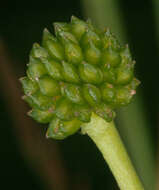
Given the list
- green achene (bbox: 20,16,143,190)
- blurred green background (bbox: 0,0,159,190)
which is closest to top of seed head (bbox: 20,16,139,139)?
green achene (bbox: 20,16,143,190)

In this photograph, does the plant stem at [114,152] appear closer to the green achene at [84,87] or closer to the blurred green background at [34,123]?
the green achene at [84,87]

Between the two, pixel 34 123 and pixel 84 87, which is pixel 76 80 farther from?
pixel 34 123

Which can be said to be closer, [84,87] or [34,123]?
[84,87]

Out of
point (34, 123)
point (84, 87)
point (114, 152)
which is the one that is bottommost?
point (34, 123)

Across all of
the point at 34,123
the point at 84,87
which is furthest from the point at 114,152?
the point at 34,123

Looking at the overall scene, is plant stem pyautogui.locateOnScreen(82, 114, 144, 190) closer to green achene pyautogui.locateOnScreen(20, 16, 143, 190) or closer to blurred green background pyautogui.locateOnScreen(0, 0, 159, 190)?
green achene pyautogui.locateOnScreen(20, 16, 143, 190)

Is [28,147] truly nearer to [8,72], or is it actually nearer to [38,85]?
[8,72]

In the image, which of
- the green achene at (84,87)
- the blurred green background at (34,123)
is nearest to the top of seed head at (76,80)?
the green achene at (84,87)

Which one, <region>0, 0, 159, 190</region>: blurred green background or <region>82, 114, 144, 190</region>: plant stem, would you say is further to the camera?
<region>0, 0, 159, 190</region>: blurred green background
